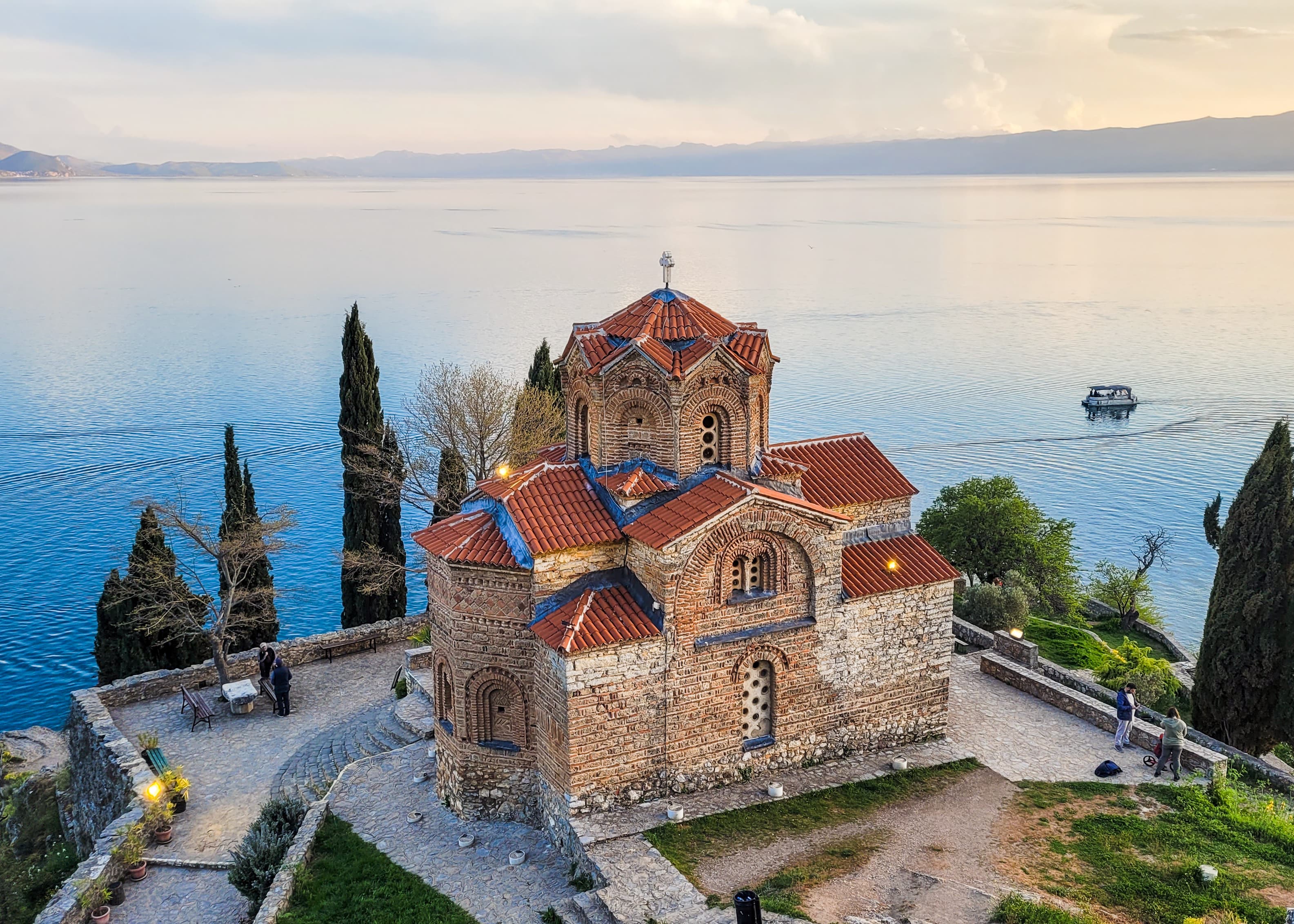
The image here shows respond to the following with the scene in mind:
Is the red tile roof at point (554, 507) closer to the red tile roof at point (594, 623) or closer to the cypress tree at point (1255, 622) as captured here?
the red tile roof at point (594, 623)

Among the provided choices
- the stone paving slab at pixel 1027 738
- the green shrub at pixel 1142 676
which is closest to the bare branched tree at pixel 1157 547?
the green shrub at pixel 1142 676

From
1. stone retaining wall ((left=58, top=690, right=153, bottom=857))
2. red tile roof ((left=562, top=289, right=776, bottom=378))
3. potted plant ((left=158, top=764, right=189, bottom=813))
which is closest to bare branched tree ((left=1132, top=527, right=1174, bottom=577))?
red tile roof ((left=562, top=289, right=776, bottom=378))

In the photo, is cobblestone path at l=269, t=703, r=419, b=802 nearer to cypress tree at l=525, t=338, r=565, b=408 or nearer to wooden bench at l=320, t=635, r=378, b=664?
wooden bench at l=320, t=635, r=378, b=664

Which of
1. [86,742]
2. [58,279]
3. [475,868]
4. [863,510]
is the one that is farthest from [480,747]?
[58,279]

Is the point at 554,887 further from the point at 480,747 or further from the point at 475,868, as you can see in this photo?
the point at 480,747

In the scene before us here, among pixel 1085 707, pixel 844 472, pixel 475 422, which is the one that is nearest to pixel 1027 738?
pixel 1085 707

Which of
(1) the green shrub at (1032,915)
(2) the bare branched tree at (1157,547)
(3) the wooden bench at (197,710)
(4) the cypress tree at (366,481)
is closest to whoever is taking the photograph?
(1) the green shrub at (1032,915)

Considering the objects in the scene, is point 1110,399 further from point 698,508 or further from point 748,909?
point 748,909
